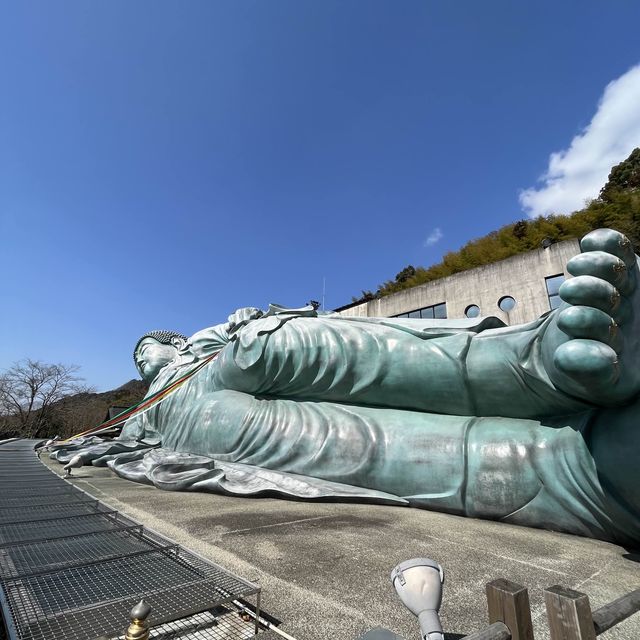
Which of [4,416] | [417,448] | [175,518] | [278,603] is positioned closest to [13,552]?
[175,518]

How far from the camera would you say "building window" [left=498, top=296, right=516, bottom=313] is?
12.9 m

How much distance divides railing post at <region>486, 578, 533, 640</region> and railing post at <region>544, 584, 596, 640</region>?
4 cm

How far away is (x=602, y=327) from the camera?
1.79 meters

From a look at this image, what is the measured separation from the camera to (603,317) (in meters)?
1.78

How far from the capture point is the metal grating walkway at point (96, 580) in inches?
44.3

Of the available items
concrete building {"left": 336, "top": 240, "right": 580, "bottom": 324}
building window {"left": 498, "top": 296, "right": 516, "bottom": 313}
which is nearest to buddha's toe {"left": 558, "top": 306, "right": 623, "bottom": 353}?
concrete building {"left": 336, "top": 240, "right": 580, "bottom": 324}

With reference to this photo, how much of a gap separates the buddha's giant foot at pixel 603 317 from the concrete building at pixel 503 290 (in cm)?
1064

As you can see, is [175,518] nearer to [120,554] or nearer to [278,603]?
[120,554]

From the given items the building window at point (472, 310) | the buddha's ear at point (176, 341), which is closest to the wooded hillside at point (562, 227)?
the building window at point (472, 310)

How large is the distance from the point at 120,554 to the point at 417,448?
6.40 ft

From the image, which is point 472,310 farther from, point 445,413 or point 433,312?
point 445,413

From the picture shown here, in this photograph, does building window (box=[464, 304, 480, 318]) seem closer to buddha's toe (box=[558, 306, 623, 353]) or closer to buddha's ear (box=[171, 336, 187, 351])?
buddha's ear (box=[171, 336, 187, 351])

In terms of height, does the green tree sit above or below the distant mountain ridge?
above

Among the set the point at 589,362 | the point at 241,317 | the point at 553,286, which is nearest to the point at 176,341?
the point at 241,317
